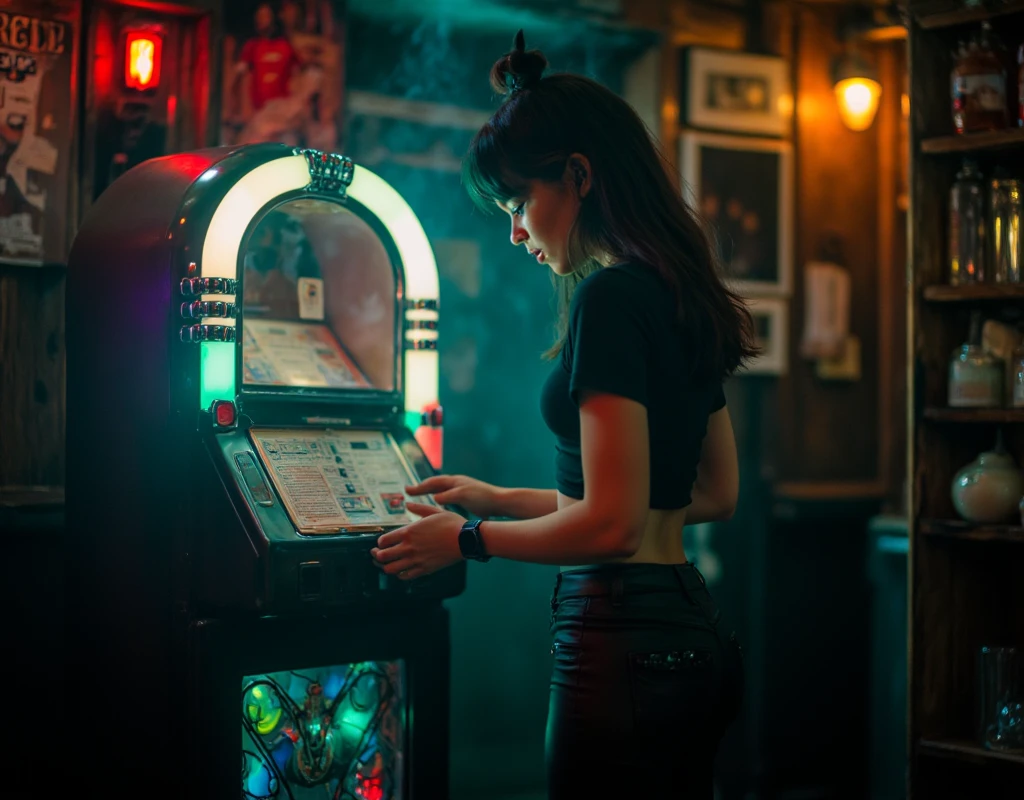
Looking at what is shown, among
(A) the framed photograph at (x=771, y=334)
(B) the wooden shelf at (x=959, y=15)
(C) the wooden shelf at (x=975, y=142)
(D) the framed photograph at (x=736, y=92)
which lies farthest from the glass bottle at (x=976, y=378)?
(D) the framed photograph at (x=736, y=92)

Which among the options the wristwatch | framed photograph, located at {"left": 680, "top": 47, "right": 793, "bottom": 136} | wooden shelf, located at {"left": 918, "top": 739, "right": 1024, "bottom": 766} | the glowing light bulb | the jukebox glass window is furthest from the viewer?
the glowing light bulb

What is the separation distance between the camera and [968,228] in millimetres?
2805

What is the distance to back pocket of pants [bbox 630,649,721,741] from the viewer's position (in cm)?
164

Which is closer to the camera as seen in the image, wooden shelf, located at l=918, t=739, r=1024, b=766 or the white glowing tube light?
the white glowing tube light

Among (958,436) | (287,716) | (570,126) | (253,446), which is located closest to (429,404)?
(253,446)

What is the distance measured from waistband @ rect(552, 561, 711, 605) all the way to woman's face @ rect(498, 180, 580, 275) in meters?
0.49

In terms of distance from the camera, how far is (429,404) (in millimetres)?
2508

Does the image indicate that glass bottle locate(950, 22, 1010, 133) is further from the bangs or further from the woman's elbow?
the woman's elbow

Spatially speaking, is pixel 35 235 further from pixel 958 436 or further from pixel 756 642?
pixel 756 642

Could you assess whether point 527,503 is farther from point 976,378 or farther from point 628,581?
point 976,378

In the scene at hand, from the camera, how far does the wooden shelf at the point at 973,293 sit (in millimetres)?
2654

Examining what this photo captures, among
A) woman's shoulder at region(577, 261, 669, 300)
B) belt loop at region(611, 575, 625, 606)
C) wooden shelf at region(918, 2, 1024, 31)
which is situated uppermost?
wooden shelf at region(918, 2, 1024, 31)

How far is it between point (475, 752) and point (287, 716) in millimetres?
1963

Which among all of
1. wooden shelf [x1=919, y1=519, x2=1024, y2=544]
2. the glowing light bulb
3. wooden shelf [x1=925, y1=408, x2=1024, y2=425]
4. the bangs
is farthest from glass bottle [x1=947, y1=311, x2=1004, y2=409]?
the glowing light bulb
